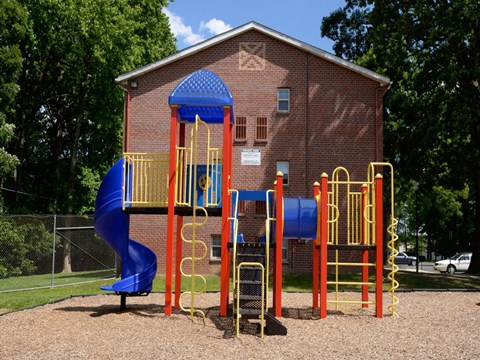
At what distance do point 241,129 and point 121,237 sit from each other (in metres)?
13.0

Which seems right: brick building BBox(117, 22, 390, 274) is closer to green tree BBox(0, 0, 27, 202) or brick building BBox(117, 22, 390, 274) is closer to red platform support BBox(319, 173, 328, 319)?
green tree BBox(0, 0, 27, 202)

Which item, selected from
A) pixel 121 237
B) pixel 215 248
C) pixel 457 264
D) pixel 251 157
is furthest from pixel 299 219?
pixel 457 264

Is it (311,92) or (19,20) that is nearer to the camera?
(311,92)

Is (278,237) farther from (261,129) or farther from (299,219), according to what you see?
(261,129)

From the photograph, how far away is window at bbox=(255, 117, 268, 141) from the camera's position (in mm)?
24688

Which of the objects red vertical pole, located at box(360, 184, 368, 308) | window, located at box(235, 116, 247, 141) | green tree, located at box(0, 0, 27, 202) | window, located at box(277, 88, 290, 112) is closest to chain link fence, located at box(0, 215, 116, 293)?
green tree, located at box(0, 0, 27, 202)

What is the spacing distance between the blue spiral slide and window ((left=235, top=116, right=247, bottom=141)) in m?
12.5

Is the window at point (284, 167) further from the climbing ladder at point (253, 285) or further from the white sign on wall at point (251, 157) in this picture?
the climbing ladder at point (253, 285)

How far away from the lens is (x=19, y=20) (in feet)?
96.6

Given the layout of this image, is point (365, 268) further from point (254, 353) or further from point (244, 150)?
point (244, 150)

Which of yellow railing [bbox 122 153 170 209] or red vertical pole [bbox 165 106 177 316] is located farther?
yellow railing [bbox 122 153 170 209]

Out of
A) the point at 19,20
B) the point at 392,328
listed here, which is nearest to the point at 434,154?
the point at 392,328

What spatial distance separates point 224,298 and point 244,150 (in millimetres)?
13620

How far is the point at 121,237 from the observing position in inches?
489
